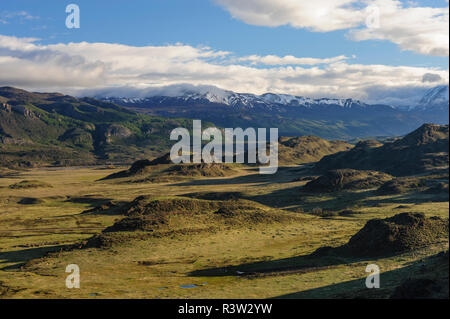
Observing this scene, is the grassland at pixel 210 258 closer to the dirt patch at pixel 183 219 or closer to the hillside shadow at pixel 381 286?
the hillside shadow at pixel 381 286

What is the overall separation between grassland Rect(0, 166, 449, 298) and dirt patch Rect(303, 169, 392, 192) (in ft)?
51.5

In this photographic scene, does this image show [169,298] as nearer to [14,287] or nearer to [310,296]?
[310,296]

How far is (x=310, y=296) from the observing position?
33.0 meters

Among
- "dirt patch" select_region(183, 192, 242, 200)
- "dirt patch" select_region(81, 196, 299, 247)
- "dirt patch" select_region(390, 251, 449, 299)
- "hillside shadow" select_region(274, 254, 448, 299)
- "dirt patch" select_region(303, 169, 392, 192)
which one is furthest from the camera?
"dirt patch" select_region(303, 169, 392, 192)

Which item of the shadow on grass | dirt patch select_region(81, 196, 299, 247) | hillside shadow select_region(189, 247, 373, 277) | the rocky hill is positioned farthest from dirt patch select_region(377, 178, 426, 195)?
the shadow on grass

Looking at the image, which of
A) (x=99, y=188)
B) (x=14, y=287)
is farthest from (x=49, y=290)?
(x=99, y=188)

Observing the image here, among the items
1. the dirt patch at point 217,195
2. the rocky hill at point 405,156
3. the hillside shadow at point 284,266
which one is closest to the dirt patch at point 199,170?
the rocky hill at point 405,156

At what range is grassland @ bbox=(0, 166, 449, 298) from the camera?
1454 inches

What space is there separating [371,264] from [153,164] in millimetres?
154975

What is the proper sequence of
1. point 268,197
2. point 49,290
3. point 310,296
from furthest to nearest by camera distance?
point 268,197
point 49,290
point 310,296

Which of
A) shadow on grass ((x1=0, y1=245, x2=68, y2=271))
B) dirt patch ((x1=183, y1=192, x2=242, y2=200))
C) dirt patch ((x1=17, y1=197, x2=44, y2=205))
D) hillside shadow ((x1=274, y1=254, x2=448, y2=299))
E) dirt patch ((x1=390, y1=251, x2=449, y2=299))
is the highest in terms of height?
dirt patch ((x1=390, y1=251, x2=449, y2=299))

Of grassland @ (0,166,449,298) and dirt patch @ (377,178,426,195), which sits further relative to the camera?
dirt patch @ (377,178,426,195)

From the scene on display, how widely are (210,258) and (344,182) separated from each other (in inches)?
2861

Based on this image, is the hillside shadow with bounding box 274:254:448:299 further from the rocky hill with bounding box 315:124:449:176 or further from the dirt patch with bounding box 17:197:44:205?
the rocky hill with bounding box 315:124:449:176
